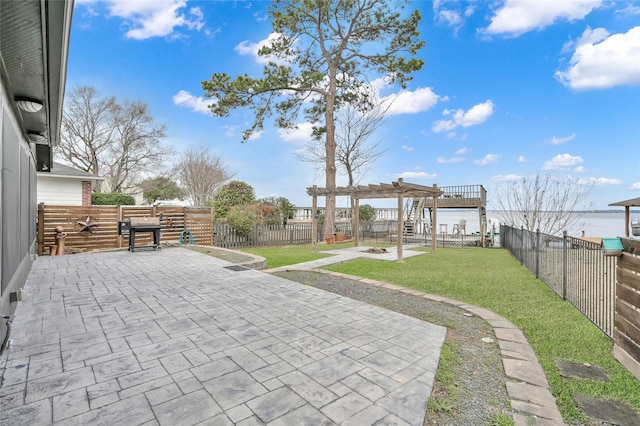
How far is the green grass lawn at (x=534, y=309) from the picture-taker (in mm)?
2355

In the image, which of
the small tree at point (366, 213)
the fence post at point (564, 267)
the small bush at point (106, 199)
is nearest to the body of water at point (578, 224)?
the small tree at point (366, 213)

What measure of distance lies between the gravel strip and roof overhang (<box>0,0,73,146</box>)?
3907 millimetres

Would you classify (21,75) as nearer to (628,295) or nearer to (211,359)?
(211,359)

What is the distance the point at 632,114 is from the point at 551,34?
6.24m

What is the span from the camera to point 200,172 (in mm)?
25328

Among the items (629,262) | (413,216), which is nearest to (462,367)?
(629,262)

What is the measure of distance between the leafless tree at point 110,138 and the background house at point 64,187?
697 cm

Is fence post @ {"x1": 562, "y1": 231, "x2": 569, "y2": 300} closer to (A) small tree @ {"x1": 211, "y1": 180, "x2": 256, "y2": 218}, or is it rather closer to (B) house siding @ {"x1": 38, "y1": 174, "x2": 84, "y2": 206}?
(A) small tree @ {"x1": 211, "y1": 180, "x2": 256, "y2": 218}

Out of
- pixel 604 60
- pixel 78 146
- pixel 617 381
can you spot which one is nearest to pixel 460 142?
Answer: pixel 604 60

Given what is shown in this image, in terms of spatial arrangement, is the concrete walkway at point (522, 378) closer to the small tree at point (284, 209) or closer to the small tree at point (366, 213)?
the small tree at point (284, 209)

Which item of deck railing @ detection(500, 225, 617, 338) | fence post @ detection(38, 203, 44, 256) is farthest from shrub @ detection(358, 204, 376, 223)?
fence post @ detection(38, 203, 44, 256)

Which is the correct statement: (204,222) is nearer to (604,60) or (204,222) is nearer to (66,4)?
(66,4)

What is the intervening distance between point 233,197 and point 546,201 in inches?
707

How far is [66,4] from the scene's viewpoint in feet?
7.82
